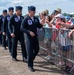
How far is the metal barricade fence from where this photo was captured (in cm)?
839

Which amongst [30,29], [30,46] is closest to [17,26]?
[30,29]

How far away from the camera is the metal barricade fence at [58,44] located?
8391 millimetres

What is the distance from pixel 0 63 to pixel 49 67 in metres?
1.95

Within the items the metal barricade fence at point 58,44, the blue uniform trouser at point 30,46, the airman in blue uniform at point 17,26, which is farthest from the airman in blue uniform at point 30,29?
the airman in blue uniform at point 17,26

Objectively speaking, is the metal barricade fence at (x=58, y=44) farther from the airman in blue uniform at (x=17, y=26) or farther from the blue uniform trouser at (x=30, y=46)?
the airman in blue uniform at (x=17, y=26)

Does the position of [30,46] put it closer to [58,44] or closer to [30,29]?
[30,29]

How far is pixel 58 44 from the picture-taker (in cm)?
920

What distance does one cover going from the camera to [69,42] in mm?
8297

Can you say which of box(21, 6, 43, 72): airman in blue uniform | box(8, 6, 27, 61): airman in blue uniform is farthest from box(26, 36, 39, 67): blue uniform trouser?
box(8, 6, 27, 61): airman in blue uniform

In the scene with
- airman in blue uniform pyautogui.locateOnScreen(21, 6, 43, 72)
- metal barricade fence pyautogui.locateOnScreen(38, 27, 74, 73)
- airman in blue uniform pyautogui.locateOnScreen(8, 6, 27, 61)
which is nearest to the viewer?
metal barricade fence pyautogui.locateOnScreen(38, 27, 74, 73)

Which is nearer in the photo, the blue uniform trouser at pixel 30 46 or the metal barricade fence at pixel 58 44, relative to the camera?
the metal barricade fence at pixel 58 44

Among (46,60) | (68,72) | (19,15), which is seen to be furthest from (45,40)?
(68,72)

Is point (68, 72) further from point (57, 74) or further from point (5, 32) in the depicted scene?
point (5, 32)

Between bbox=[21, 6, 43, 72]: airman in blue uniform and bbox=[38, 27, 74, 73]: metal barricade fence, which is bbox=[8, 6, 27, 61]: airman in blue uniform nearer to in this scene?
bbox=[38, 27, 74, 73]: metal barricade fence
